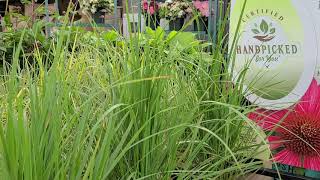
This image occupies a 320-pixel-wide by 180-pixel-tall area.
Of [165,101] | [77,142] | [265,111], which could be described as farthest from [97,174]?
[265,111]

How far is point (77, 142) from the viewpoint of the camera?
1.84ft

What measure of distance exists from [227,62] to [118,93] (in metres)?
0.35

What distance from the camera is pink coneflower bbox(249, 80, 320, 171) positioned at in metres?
1.11

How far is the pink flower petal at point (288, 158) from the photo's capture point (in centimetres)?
116

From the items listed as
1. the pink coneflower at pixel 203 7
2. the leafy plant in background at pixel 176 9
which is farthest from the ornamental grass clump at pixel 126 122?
the leafy plant in background at pixel 176 9

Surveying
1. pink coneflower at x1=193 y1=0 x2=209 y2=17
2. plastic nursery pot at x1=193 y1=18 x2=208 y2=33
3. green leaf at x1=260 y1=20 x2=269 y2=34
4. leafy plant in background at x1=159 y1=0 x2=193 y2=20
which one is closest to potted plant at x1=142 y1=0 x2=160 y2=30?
plastic nursery pot at x1=193 y1=18 x2=208 y2=33

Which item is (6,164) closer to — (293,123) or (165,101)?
(165,101)

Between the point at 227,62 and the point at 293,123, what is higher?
the point at 227,62

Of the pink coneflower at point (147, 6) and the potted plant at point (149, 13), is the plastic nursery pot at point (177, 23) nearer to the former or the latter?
the pink coneflower at point (147, 6)

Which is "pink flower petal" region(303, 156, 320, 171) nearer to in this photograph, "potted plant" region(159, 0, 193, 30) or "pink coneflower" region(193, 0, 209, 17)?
"pink coneflower" region(193, 0, 209, 17)

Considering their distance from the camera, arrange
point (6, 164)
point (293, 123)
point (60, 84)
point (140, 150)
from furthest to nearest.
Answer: point (293, 123), point (140, 150), point (60, 84), point (6, 164)

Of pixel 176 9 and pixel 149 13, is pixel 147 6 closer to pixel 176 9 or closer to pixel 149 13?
pixel 149 13

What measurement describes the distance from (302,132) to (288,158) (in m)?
0.10

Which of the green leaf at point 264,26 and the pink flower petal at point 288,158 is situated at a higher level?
the green leaf at point 264,26
